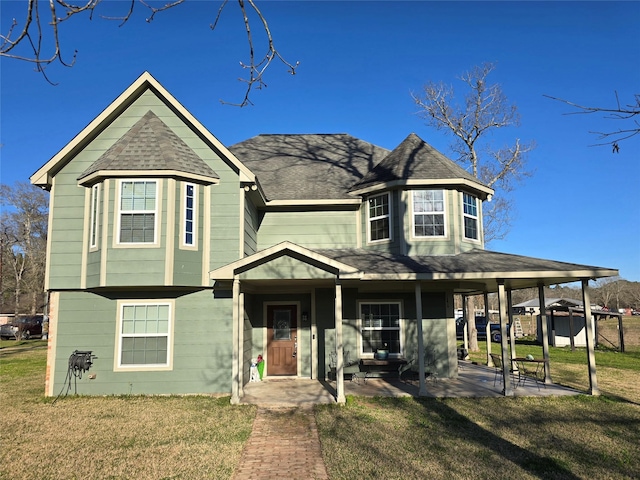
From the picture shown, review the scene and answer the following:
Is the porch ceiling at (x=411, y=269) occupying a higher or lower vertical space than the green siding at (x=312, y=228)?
lower

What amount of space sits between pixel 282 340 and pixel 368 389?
325 cm

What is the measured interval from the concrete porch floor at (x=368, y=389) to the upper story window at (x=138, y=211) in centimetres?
494

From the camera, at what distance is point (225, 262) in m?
11.5

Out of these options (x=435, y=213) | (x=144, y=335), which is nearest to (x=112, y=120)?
(x=144, y=335)

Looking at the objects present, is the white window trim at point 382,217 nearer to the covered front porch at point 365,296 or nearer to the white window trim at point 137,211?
the covered front porch at point 365,296

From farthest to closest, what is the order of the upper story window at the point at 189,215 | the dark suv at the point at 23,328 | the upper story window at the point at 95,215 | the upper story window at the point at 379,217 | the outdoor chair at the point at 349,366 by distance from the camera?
the dark suv at the point at 23,328
the upper story window at the point at 379,217
the outdoor chair at the point at 349,366
the upper story window at the point at 189,215
the upper story window at the point at 95,215

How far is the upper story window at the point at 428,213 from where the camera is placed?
1321 cm

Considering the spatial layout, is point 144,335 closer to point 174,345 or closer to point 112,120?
point 174,345

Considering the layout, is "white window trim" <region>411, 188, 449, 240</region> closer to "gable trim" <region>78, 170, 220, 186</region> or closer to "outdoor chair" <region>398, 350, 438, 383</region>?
"outdoor chair" <region>398, 350, 438, 383</region>

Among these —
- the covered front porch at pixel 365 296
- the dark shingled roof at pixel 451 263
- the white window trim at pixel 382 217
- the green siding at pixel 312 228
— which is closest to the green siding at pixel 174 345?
the covered front porch at pixel 365 296

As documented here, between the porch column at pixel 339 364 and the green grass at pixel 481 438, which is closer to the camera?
the green grass at pixel 481 438

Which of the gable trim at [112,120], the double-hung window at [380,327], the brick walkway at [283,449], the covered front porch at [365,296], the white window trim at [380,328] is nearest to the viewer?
the brick walkway at [283,449]

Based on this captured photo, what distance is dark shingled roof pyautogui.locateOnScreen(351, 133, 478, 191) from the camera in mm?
13367

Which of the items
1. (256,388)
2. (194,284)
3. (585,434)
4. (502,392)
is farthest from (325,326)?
(585,434)
